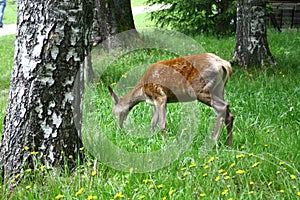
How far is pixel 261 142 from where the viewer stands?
5.10 m

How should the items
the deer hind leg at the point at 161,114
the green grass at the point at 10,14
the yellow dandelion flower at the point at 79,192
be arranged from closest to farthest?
the yellow dandelion flower at the point at 79,192, the deer hind leg at the point at 161,114, the green grass at the point at 10,14

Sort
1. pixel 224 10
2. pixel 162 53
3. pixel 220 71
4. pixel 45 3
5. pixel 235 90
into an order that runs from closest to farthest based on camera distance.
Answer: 1. pixel 45 3
2. pixel 220 71
3. pixel 235 90
4. pixel 162 53
5. pixel 224 10

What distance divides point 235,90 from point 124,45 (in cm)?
460

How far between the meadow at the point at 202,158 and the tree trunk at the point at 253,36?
1.43 meters

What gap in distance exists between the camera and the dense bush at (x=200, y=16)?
1475 centimetres

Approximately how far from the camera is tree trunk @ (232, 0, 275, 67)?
368 inches

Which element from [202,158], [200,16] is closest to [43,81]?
[202,158]

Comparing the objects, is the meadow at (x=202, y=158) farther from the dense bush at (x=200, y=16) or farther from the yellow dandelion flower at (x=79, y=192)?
the dense bush at (x=200, y=16)

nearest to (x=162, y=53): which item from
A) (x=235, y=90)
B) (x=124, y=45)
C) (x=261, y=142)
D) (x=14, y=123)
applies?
(x=124, y=45)

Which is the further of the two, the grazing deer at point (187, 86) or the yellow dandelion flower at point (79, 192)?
the grazing deer at point (187, 86)

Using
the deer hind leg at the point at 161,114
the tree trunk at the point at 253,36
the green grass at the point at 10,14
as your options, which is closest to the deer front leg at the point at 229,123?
the deer hind leg at the point at 161,114

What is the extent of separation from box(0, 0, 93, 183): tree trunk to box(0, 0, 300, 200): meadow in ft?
0.61

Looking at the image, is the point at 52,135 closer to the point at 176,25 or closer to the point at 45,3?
the point at 45,3

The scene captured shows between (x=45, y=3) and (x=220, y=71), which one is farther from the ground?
(x=45, y=3)
